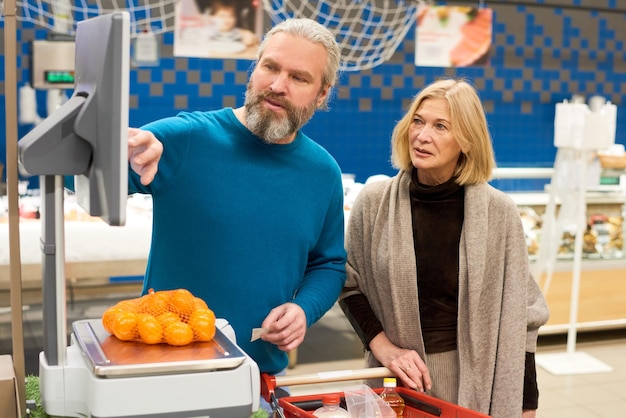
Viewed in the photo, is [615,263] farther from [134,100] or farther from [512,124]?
[134,100]

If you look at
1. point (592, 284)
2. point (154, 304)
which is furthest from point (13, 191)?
point (592, 284)

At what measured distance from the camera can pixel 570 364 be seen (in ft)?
18.9

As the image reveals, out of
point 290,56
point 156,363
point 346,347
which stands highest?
point 290,56

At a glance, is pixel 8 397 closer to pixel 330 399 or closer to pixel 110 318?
pixel 110 318

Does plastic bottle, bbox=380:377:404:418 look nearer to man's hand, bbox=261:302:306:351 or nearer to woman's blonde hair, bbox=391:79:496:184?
man's hand, bbox=261:302:306:351

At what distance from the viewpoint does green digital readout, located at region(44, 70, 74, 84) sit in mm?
5773

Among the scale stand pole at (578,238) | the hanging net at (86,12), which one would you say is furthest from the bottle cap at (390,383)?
the hanging net at (86,12)

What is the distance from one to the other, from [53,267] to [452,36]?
5.85m

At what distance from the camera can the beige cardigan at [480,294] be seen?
222cm

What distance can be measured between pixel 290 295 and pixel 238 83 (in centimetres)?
498

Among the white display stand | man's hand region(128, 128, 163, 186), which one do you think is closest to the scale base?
the white display stand

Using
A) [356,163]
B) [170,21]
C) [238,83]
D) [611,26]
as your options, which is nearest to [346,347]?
[356,163]

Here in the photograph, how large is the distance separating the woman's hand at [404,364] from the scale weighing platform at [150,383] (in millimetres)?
859

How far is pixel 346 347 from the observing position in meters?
5.91
